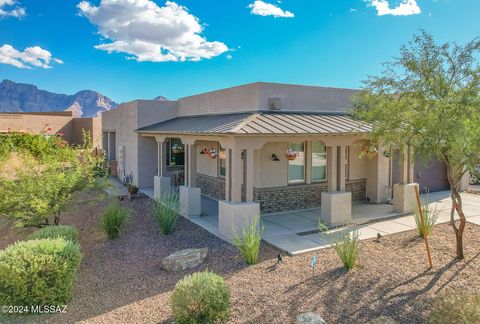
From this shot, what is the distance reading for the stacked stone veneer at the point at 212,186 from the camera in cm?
1553

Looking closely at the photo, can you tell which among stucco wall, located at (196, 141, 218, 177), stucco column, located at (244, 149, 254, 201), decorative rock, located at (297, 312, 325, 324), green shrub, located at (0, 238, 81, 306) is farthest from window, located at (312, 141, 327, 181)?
green shrub, located at (0, 238, 81, 306)

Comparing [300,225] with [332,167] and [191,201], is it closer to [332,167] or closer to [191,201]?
[332,167]

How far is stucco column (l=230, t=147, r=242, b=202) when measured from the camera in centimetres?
1018

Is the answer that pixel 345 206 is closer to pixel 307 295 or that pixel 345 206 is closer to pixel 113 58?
pixel 307 295

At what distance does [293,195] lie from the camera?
1391 cm

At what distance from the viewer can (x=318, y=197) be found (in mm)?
14391

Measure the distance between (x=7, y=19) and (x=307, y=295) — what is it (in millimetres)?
41201

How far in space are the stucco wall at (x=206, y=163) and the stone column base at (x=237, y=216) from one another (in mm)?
5535

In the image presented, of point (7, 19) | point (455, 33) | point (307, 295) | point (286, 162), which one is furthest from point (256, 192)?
point (7, 19)

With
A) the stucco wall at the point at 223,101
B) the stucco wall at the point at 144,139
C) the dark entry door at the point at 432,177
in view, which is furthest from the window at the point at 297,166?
the stucco wall at the point at 144,139

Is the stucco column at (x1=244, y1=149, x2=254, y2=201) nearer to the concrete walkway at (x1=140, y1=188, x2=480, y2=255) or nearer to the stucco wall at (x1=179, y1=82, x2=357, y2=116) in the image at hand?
the concrete walkway at (x1=140, y1=188, x2=480, y2=255)

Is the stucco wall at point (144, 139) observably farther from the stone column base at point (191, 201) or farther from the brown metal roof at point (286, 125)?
the stone column base at point (191, 201)

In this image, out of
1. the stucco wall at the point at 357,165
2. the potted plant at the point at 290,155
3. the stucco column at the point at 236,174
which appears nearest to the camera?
the stucco column at the point at 236,174

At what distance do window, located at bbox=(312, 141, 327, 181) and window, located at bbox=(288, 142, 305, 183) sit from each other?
48 centimetres
